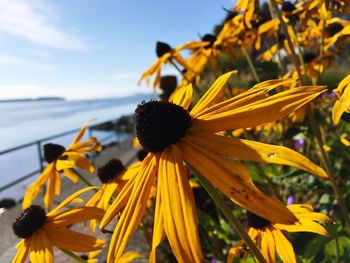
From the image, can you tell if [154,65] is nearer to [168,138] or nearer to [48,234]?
[48,234]

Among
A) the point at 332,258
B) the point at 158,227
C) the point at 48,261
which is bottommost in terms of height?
the point at 332,258

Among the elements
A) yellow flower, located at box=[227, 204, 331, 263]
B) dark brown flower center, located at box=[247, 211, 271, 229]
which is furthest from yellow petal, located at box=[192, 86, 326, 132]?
dark brown flower center, located at box=[247, 211, 271, 229]

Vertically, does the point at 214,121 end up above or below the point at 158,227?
above

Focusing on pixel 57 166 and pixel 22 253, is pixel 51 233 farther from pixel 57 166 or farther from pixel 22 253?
pixel 57 166

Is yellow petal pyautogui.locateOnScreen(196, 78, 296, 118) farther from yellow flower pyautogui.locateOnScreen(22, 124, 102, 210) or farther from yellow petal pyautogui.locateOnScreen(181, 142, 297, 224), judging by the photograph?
yellow flower pyautogui.locateOnScreen(22, 124, 102, 210)

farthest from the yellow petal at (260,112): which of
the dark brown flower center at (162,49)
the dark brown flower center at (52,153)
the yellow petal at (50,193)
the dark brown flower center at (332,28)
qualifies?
the dark brown flower center at (162,49)

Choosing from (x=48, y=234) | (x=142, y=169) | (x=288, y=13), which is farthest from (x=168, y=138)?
(x=288, y=13)

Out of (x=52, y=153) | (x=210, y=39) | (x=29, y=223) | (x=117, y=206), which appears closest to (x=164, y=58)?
(x=210, y=39)
